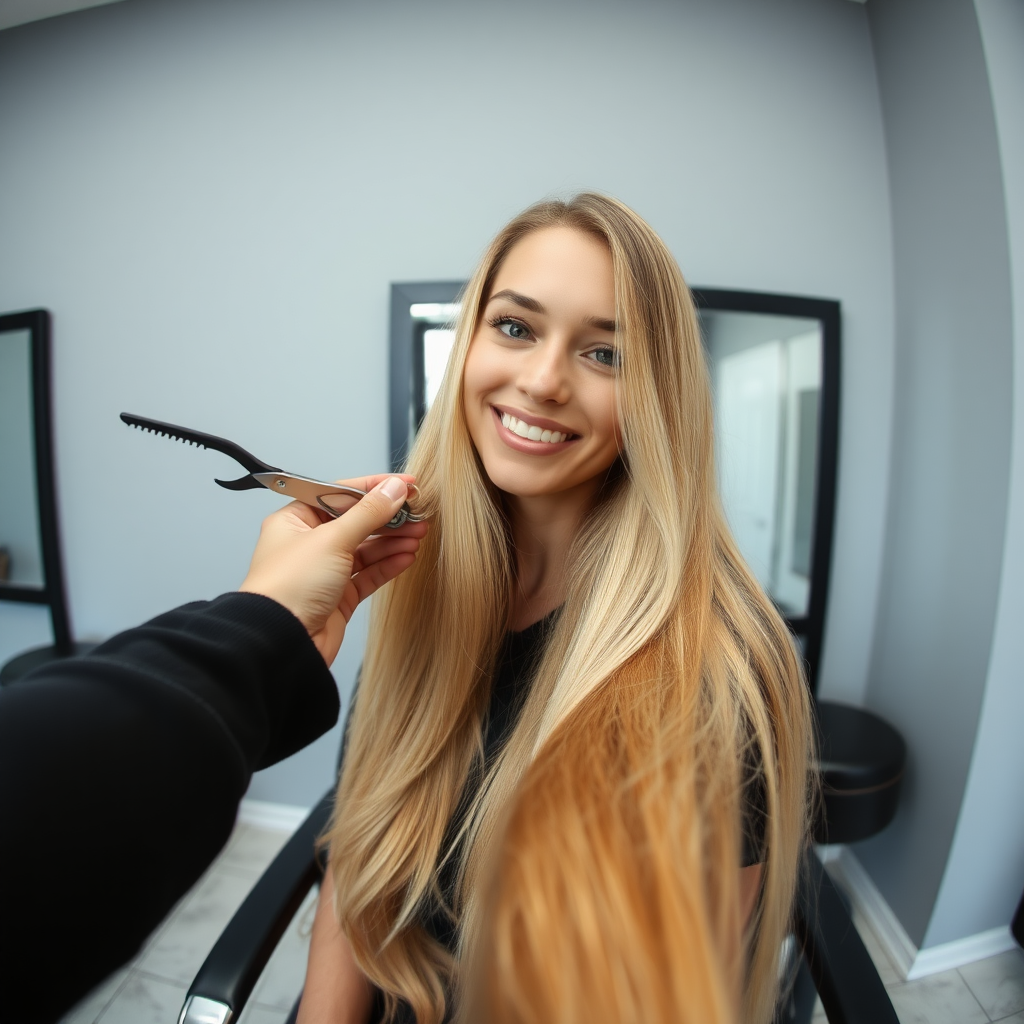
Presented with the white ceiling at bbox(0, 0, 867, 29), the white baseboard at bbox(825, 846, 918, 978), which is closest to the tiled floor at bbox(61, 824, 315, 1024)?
the white baseboard at bbox(825, 846, 918, 978)

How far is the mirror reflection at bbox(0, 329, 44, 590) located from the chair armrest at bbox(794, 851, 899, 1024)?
1.93 m

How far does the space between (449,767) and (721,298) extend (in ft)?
3.72

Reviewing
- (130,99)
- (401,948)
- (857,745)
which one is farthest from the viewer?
(130,99)

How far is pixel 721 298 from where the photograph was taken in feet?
3.69

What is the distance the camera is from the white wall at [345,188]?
112 cm

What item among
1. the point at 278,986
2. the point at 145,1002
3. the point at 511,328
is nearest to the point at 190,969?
the point at 145,1002

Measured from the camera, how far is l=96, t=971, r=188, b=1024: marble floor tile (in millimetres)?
1023

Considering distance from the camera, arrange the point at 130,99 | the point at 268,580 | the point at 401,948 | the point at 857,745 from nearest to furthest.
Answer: the point at 268,580 → the point at 401,948 → the point at 857,745 → the point at 130,99

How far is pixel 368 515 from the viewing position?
1.76 ft

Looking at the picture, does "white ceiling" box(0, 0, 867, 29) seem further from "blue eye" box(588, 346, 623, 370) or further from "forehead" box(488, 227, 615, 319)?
"blue eye" box(588, 346, 623, 370)

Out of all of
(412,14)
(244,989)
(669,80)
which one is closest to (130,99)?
(412,14)

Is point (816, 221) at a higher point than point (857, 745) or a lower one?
higher

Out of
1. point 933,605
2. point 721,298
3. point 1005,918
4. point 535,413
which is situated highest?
point 721,298

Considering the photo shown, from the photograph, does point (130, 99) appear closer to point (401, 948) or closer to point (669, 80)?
point (669, 80)
